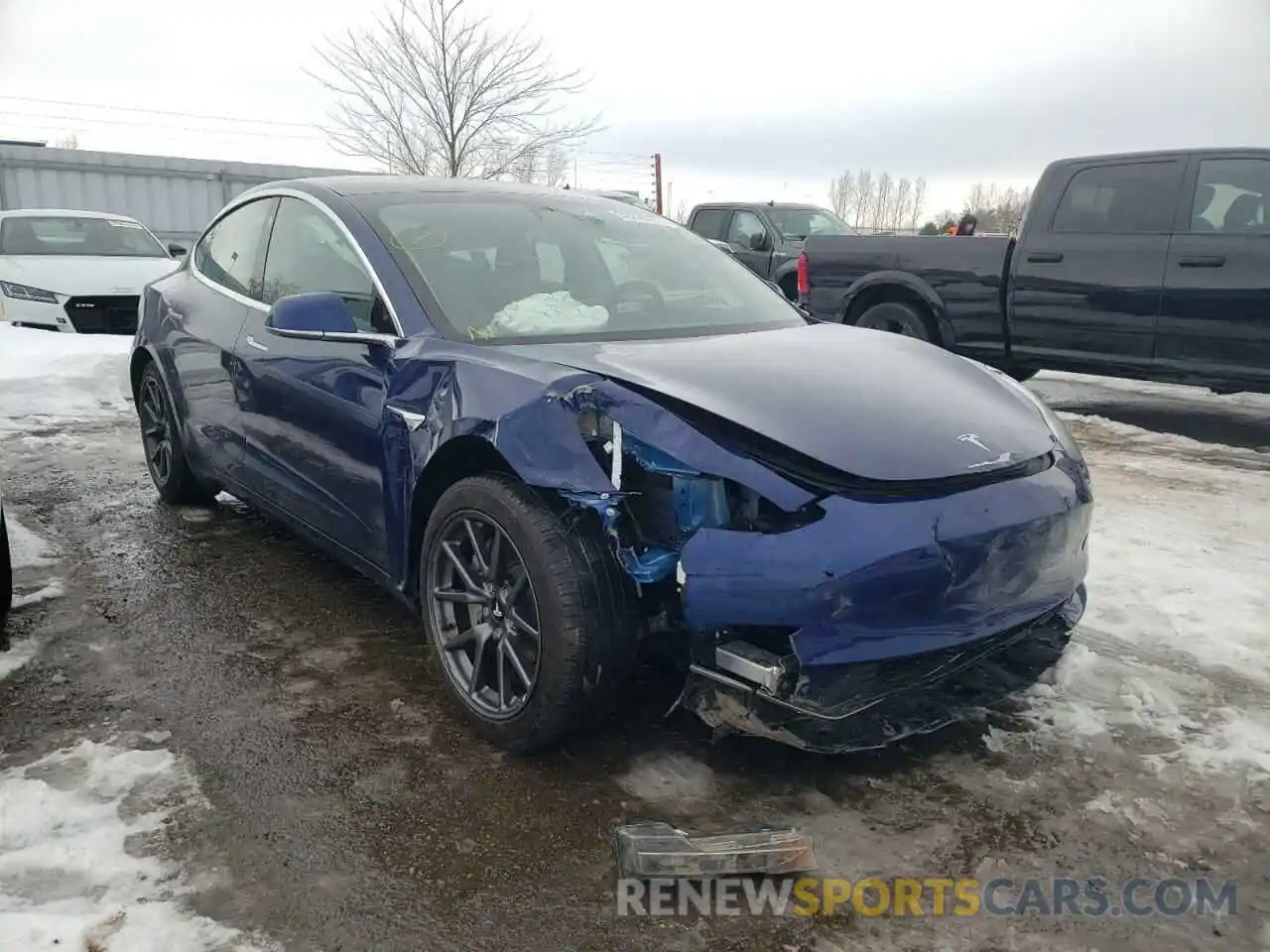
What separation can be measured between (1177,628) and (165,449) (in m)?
4.56

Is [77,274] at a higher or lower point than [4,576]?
higher

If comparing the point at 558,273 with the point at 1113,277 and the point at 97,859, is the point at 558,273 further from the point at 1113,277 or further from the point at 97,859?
the point at 1113,277

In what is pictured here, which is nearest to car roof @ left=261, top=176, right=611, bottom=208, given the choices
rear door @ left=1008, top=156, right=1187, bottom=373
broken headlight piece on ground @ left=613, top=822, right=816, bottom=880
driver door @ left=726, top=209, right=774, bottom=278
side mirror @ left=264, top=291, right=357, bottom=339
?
side mirror @ left=264, top=291, right=357, bottom=339

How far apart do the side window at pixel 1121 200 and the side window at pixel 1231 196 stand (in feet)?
0.55

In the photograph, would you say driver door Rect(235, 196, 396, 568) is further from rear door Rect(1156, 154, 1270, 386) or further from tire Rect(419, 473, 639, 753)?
rear door Rect(1156, 154, 1270, 386)

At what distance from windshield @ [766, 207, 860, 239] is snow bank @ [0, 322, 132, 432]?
7.65 m

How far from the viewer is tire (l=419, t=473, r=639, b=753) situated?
95.9 inches

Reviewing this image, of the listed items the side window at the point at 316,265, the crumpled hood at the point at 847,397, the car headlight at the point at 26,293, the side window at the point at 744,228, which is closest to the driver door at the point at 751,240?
the side window at the point at 744,228

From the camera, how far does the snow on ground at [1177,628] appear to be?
9.34 feet

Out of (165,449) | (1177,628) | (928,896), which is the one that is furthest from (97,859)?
(1177,628)

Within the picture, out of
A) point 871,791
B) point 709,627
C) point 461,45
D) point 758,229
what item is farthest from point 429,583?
point 461,45

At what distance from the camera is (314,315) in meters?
3.12

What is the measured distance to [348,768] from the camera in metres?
2.67

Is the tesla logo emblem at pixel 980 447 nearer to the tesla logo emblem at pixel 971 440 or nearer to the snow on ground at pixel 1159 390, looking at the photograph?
the tesla logo emblem at pixel 971 440
